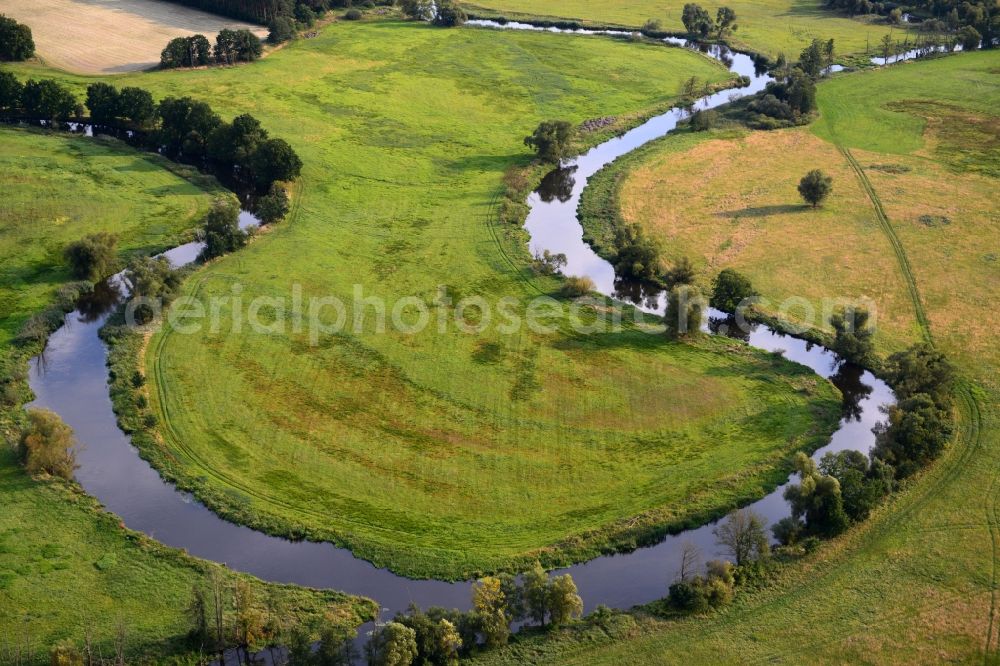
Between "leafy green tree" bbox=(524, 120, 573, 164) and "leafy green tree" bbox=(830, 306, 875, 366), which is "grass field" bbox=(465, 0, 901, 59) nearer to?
"leafy green tree" bbox=(524, 120, 573, 164)

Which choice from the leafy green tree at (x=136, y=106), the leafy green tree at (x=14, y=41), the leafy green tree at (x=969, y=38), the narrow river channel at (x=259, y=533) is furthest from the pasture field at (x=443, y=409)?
the leafy green tree at (x=969, y=38)

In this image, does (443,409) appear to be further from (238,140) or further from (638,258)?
(238,140)

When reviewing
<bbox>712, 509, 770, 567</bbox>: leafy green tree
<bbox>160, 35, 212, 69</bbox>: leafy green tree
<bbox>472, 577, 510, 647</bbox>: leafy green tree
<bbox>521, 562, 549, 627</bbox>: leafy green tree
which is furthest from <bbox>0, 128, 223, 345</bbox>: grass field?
<bbox>712, 509, 770, 567</bbox>: leafy green tree

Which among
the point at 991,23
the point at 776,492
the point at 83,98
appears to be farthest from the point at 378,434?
the point at 991,23

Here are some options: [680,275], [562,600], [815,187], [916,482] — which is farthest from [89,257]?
[815,187]

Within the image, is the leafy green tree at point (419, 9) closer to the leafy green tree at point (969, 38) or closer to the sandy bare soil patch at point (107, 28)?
the sandy bare soil patch at point (107, 28)

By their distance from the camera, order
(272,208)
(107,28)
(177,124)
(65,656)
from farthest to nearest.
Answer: (107,28)
(177,124)
(272,208)
(65,656)
